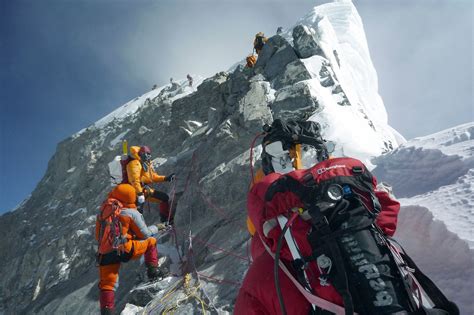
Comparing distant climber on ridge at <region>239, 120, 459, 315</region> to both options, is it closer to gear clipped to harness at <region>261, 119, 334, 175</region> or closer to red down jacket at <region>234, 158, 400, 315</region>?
red down jacket at <region>234, 158, 400, 315</region>

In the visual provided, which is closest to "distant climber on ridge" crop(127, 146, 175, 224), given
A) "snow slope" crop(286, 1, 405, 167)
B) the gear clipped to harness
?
"snow slope" crop(286, 1, 405, 167)

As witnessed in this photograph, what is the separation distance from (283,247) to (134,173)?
6328 millimetres

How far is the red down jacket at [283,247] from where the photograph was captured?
5.39 ft

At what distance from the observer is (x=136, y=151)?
782 cm

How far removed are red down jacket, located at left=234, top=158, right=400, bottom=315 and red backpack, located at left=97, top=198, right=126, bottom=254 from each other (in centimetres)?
401

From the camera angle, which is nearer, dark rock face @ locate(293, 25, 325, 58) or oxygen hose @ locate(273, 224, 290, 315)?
oxygen hose @ locate(273, 224, 290, 315)

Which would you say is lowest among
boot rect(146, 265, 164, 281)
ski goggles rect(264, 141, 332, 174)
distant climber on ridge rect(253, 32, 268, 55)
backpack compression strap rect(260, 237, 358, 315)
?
boot rect(146, 265, 164, 281)

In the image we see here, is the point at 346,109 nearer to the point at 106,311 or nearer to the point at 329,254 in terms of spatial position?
the point at 106,311

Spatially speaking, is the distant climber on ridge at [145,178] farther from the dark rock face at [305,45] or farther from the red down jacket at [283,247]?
the dark rock face at [305,45]

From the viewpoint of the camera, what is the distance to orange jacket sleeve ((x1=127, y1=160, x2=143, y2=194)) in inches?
289

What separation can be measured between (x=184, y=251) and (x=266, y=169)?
3.96 meters

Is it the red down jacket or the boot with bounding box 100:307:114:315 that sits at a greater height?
the red down jacket

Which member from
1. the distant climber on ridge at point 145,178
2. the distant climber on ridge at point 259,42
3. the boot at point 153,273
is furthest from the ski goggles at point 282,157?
the distant climber on ridge at point 259,42

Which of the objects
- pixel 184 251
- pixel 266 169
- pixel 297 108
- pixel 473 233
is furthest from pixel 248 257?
pixel 297 108
